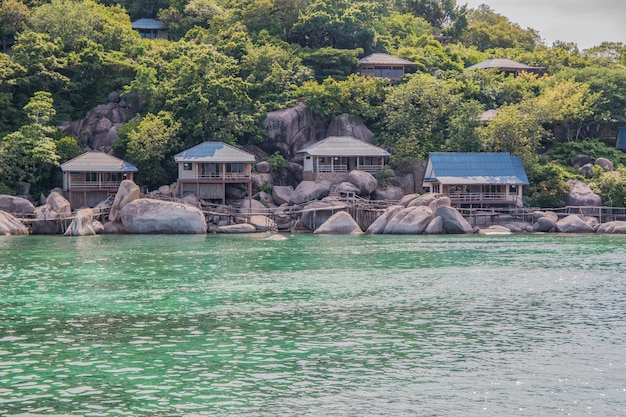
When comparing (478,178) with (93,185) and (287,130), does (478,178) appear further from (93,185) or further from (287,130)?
(93,185)

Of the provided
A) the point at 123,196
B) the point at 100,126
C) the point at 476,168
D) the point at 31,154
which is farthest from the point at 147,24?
the point at 476,168

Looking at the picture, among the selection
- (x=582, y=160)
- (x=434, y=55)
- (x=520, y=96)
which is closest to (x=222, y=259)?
(x=582, y=160)

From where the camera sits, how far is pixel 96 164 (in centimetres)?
6412

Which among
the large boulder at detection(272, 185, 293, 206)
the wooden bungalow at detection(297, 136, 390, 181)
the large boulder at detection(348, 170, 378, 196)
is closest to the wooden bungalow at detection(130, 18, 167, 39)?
the wooden bungalow at detection(297, 136, 390, 181)

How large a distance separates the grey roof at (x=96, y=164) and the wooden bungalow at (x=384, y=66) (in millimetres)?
26046

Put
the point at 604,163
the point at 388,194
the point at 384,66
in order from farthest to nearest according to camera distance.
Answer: the point at 384,66
the point at 604,163
the point at 388,194

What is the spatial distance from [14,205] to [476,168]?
32423 mm

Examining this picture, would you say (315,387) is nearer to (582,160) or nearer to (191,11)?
(582,160)

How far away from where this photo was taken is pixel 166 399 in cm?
1808

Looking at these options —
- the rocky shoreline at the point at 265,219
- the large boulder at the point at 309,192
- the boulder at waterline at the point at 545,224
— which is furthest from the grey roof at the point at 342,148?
the boulder at waterline at the point at 545,224

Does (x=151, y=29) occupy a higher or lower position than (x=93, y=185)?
higher

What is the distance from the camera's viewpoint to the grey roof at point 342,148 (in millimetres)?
67125

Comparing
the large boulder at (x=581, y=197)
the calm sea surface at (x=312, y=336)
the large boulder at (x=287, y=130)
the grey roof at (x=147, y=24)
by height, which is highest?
the grey roof at (x=147, y=24)

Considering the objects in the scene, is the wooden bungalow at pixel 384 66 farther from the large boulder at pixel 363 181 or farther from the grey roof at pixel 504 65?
the large boulder at pixel 363 181
